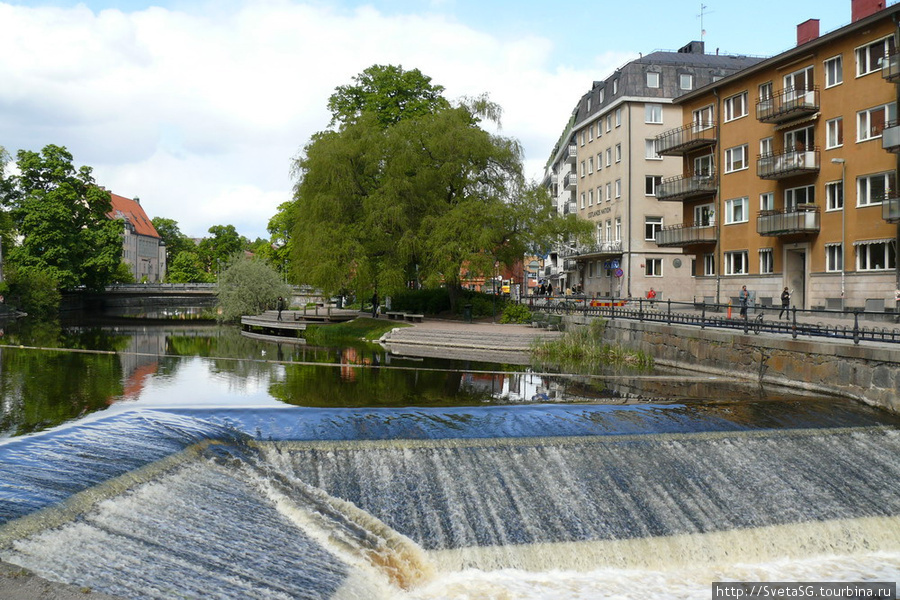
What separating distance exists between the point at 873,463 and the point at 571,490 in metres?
5.88

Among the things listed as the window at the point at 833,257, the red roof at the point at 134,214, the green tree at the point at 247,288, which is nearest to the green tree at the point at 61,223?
the green tree at the point at 247,288

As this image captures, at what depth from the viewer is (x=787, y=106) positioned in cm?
3581

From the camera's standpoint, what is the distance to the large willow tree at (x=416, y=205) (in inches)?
1574

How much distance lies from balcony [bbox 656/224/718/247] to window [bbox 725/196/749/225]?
1.26m

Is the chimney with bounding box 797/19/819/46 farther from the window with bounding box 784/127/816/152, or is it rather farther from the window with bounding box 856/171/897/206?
the window with bounding box 856/171/897/206

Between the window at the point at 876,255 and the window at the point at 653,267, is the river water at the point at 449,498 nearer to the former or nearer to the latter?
the window at the point at 876,255

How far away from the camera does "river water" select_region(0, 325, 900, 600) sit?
27.3 feet

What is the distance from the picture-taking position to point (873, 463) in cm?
1295

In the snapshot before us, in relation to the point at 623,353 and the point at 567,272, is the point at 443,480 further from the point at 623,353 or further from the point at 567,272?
the point at 567,272

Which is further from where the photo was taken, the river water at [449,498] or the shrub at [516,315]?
the shrub at [516,315]

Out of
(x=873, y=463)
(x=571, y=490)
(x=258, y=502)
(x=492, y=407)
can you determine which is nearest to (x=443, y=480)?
(x=571, y=490)

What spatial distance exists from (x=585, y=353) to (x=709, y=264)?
19.7 meters

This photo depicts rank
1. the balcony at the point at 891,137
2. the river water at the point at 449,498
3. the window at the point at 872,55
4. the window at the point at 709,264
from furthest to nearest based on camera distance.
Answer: the window at the point at 709,264, the window at the point at 872,55, the balcony at the point at 891,137, the river water at the point at 449,498

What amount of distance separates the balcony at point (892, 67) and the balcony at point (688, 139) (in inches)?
497
